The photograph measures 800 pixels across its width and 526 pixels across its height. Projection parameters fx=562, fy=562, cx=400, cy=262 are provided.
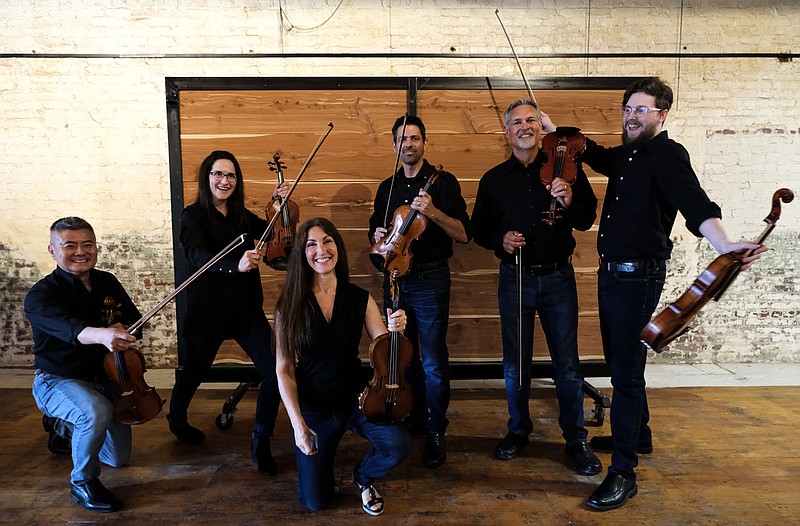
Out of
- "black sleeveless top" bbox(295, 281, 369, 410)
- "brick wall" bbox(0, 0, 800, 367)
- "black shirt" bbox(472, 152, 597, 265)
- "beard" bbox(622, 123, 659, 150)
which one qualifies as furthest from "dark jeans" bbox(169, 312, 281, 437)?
"beard" bbox(622, 123, 659, 150)

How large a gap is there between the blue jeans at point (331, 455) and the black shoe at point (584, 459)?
92 centimetres

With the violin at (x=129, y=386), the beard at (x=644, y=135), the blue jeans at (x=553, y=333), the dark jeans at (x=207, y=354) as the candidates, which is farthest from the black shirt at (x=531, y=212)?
the violin at (x=129, y=386)

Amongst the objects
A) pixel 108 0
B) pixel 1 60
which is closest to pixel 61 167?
pixel 1 60

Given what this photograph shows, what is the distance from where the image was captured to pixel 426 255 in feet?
9.61

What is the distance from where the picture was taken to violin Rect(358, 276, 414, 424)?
2.35m

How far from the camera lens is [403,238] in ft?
9.00

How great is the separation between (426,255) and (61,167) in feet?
9.60

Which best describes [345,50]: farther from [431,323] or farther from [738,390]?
[738,390]

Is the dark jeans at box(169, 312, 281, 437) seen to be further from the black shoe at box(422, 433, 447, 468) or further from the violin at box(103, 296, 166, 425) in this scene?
the black shoe at box(422, 433, 447, 468)

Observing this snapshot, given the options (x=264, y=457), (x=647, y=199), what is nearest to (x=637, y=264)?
(x=647, y=199)

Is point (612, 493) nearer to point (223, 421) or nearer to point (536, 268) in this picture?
point (536, 268)

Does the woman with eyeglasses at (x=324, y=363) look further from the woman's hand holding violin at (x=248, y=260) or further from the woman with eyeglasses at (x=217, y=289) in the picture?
the woman with eyeglasses at (x=217, y=289)

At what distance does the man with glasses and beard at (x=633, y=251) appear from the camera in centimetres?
235

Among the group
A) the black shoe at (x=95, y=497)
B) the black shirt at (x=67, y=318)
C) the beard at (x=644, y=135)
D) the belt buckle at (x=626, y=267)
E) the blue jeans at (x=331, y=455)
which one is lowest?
the black shoe at (x=95, y=497)
